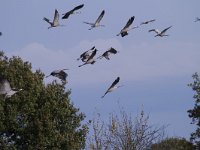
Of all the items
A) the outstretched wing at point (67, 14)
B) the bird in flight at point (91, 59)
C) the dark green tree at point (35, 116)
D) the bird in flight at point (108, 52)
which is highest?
the dark green tree at point (35, 116)

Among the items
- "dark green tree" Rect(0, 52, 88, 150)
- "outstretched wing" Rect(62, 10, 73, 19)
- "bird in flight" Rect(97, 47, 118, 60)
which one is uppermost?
"dark green tree" Rect(0, 52, 88, 150)

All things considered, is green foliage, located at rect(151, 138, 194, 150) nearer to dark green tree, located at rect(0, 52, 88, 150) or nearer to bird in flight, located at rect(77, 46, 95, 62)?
dark green tree, located at rect(0, 52, 88, 150)

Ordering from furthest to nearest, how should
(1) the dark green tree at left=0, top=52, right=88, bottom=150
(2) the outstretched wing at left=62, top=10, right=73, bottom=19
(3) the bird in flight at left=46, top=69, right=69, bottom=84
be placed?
(1) the dark green tree at left=0, top=52, right=88, bottom=150 → (3) the bird in flight at left=46, top=69, right=69, bottom=84 → (2) the outstretched wing at left=62, top=10, right=73, bottom=19

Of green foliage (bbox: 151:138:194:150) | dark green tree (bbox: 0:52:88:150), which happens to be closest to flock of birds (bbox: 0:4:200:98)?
dark green tree (bbox: 0:52:88:150)

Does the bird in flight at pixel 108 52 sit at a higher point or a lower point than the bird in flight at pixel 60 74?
higher

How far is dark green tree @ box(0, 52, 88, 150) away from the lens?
3819cm

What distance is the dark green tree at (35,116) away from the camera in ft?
125

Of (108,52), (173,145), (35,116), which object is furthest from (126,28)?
(173,145)

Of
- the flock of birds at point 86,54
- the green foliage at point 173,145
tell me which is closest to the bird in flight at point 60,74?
the flock of birds at point 86,54

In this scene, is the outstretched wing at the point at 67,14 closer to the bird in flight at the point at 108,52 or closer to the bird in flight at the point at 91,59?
the bird in flight at the point at 91,59

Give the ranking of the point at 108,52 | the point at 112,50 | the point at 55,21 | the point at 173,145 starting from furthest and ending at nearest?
the point at 173,145
the point at 112,50
the point at 108,52
the point at 55,21

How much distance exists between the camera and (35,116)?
38.7 m

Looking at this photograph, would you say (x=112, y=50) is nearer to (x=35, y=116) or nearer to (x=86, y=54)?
(x=86, y=54)

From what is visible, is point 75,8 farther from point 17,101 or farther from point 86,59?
point 17,101
